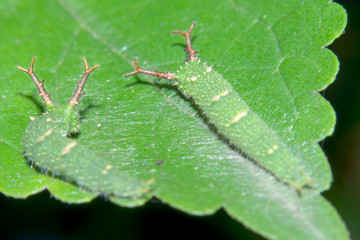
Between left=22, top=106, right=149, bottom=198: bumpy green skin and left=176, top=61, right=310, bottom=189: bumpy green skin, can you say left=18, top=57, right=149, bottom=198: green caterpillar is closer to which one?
left=22, top=106, right=149, bottom=198: bumpy green skin

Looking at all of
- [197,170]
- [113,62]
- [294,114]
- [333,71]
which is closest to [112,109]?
[113,62]

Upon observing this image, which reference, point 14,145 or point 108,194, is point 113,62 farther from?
point 108,194

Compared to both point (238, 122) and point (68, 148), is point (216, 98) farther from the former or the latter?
point (68, 148)

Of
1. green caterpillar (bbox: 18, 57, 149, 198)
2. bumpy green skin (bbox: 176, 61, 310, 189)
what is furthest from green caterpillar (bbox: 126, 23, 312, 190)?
green caterpillar (bbox: 18, 57, 149, 198)

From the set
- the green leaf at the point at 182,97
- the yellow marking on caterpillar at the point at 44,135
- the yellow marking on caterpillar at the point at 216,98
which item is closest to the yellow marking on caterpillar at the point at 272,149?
the green leaf at the point at 182,97

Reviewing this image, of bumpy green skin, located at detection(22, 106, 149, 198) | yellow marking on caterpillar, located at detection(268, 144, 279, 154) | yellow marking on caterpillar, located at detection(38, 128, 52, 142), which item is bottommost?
yellow marking on caterpillar, located at detection(268, 144, 279, 154)

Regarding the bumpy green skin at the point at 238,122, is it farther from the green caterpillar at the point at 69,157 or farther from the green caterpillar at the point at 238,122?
the green caterpillar at the point at 69,157
